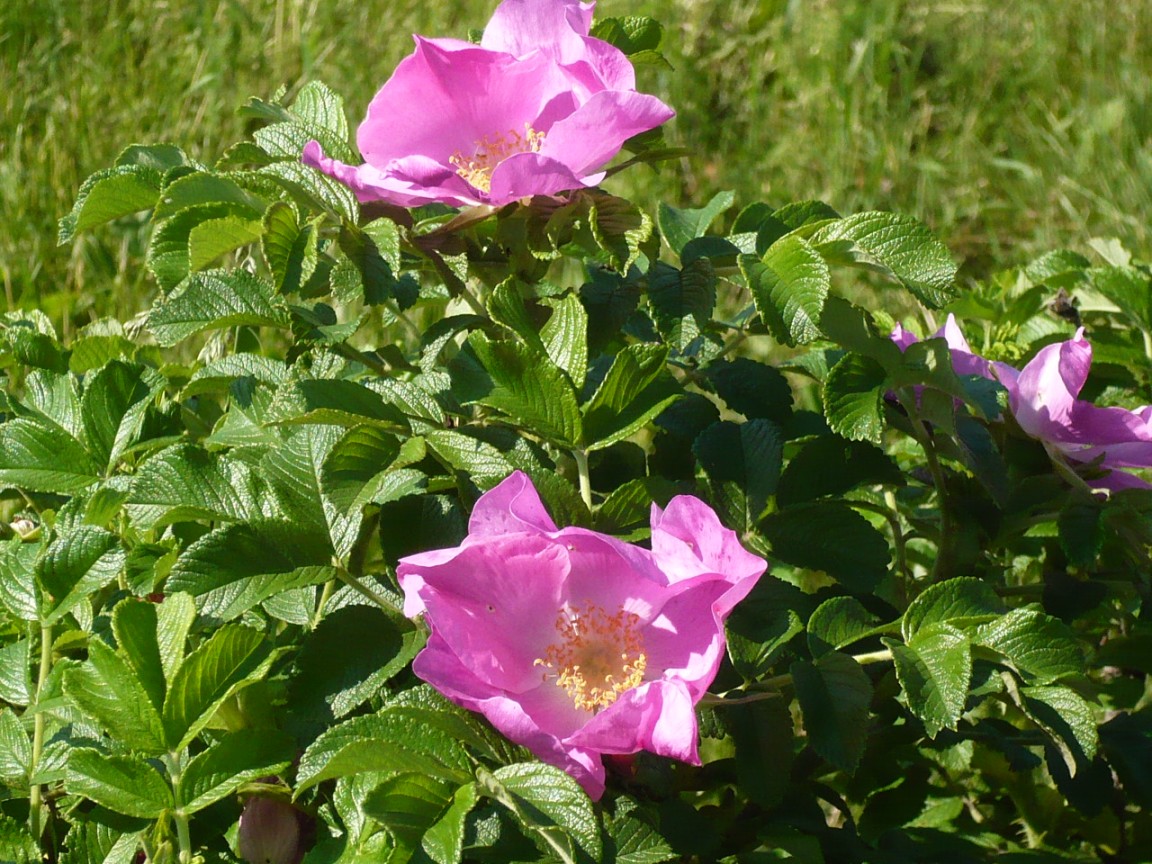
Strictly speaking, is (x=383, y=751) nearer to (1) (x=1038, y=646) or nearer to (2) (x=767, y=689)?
(2) (x=767, y=689)

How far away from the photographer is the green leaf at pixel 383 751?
696 mm

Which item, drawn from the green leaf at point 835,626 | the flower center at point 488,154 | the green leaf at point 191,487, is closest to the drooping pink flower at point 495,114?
the flower center at point 488,154

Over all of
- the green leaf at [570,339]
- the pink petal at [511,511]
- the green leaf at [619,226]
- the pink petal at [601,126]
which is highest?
the pink petal at [601,126]

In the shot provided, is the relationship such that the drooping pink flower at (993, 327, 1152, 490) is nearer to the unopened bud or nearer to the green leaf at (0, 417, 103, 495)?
the unopened bud

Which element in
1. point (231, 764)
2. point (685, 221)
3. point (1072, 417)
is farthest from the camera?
point (685, 221)

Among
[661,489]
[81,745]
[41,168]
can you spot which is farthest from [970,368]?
[41,168]

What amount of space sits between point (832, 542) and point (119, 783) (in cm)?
49

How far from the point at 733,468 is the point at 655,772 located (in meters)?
0.22

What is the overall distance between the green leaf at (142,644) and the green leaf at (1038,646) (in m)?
0.49

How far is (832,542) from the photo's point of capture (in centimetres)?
94

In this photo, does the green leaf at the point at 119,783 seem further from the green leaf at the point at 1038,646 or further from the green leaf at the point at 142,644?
the green leaf at the point at 1038,646

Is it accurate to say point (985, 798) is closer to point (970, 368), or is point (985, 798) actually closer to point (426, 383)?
point (970, 368)

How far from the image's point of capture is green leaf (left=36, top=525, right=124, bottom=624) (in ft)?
2.94

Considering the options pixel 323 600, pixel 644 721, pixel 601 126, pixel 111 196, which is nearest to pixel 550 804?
pixel 644 721
